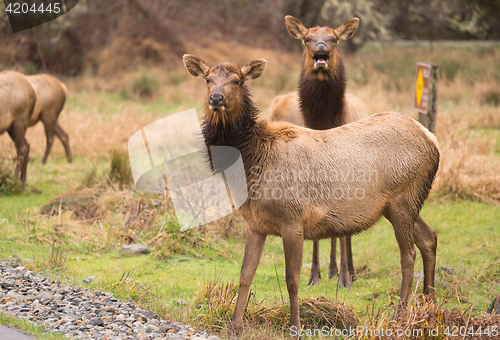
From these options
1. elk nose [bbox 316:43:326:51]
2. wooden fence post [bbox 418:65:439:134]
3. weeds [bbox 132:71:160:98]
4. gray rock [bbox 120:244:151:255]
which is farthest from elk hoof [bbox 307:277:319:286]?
weeds [bbox 132:71:160:98]

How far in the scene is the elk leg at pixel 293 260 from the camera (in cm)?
474

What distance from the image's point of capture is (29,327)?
476 centimetres

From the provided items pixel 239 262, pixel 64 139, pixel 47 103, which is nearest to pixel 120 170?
pixel 239 262

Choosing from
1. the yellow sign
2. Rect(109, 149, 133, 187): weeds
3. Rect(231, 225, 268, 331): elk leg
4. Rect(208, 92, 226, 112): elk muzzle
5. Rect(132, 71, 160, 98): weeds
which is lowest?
Rect(132, 71, 160, 98): weeds

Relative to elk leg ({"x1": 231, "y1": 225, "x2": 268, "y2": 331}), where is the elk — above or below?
above

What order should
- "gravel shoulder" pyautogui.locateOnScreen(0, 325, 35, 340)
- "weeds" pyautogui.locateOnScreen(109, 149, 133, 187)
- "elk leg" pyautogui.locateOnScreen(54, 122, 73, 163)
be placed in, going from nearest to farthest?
"gravel shoulder" pyautogui.locateOnScreen(0, 325, 35, 340), "weeds" pyautogui.locateOnScreen(109, 149, 133, 187), "elk leg" pyautogui.locateOnScreen(54, 122, 73, 163)

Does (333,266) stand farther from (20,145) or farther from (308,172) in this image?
(20,145)

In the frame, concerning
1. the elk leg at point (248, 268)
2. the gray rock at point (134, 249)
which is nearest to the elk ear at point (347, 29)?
the elk leg at point (248, 268)

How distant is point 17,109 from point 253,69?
6429 mm

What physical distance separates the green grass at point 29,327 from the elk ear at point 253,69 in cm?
277

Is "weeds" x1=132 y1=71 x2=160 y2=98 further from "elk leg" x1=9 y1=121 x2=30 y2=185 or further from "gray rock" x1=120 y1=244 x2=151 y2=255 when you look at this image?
"gray rock" x1=120 y1=244 x2=151 y2=255

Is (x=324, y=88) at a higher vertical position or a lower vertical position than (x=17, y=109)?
higher

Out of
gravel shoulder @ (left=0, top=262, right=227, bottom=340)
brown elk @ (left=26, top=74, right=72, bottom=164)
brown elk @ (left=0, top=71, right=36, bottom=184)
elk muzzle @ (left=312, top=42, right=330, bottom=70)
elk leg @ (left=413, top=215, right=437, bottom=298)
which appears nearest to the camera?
gravel shoulder @ (left=0, top=262, right=227, bottom=340)

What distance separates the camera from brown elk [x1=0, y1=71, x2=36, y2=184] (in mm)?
9781
